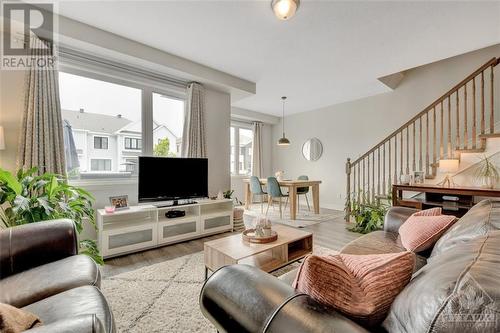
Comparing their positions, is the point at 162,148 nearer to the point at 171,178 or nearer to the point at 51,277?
the point at 171,178

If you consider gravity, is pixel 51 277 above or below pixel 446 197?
below

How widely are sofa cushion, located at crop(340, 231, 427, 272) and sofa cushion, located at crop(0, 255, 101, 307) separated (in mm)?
1634

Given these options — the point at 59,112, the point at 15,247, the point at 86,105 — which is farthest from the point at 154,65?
the point at 15,247

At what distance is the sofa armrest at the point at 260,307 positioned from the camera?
0.62m

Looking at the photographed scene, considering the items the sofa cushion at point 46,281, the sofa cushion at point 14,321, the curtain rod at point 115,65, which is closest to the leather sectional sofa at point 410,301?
the sofa cushion at point 14,321

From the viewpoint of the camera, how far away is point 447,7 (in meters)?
2.20

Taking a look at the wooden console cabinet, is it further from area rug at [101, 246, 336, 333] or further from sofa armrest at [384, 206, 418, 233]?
area rug at [101, 246, 336, 333]

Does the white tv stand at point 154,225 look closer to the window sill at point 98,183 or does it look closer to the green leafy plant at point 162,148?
the window sill at point 98,183

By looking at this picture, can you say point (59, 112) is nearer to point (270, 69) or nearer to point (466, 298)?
point (270, 69)

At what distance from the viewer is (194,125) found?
3.67m

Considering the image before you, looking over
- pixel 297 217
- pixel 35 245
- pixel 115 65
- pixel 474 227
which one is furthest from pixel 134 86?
pixel 474 227

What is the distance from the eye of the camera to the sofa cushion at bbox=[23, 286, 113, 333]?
3.03ft

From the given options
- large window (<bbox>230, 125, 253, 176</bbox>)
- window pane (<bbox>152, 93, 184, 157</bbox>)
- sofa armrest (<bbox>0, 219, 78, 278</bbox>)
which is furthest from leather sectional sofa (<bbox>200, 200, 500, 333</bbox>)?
large window (<bbox>230, 125, 253, 176</bbox>)

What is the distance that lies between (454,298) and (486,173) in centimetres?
344
